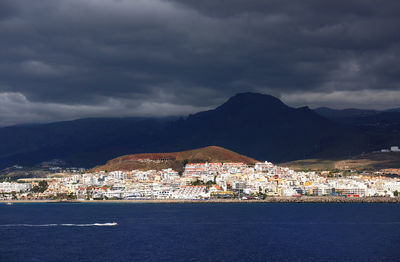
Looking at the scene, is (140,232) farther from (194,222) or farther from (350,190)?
(350,190)

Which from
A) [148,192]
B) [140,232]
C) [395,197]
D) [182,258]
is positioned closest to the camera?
[182,258]

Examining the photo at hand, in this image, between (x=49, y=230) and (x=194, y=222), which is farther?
(x=194, y=222)

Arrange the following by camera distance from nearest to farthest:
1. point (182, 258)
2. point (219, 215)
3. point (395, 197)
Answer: point (182, 258) → point (219, 215) → point (395, 197)

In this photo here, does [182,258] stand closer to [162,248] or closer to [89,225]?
[162,248]

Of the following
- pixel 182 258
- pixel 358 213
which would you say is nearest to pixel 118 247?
pixel 182 258

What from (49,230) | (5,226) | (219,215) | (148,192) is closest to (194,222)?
→ (219,215)

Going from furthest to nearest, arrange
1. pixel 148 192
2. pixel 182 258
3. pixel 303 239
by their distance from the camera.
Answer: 1. pixel 148 192
2. pixel 303 239
3. pixel 182 258
